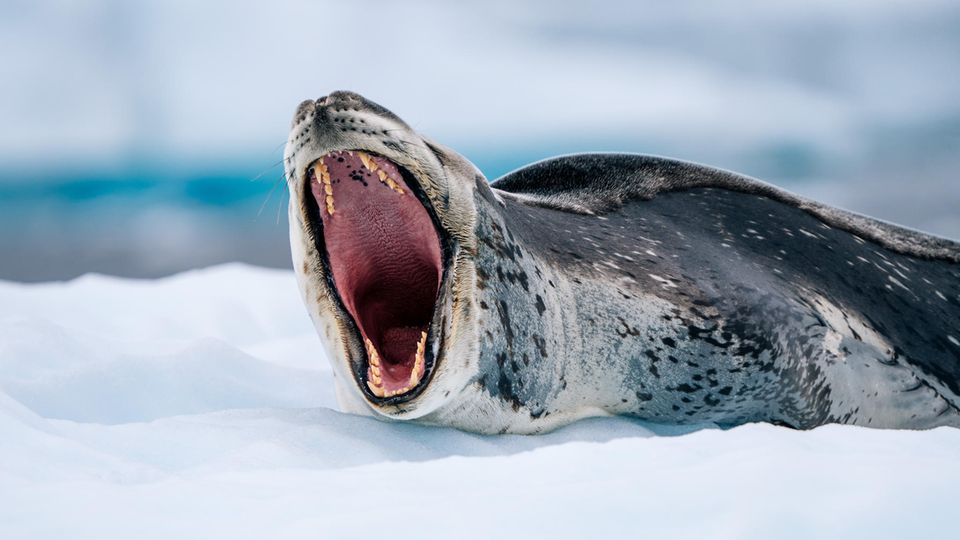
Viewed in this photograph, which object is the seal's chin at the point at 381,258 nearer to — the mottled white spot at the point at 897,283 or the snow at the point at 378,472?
the snow at the point at 378,472

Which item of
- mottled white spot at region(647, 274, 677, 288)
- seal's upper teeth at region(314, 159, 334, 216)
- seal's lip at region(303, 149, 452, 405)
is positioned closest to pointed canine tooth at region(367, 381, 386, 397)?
seal's lip at region(303, 149, 452, 405)

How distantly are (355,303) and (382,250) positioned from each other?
0.17 m

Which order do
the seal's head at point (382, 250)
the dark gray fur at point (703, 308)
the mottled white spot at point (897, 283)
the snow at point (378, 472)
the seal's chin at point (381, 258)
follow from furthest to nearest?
1. the mottled white spot at point (897, 283)
2. the dark gray fur at point (703, 308)
3. the seal's chin at point (381, 258)
4. the seal's head at point (382, 250)
5. the snow at point (378, 472)

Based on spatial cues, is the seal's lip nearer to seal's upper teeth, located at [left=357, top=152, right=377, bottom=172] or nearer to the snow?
seal's upper teeth, located at [left=357, top=152, right=377, bottom=172]

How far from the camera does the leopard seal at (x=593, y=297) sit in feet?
9.48

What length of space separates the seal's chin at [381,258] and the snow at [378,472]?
0.20 m

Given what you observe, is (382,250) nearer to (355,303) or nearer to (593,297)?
(355,303)

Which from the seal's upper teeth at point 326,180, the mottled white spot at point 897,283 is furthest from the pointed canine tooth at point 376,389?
the mottled white spot at point 897,283

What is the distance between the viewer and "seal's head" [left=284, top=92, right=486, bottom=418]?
9.25 ft

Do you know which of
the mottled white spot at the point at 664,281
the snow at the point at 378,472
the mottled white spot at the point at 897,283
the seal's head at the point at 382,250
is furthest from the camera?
the mottled white spot at the point at 897,283

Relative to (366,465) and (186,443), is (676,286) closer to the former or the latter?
(366,465)

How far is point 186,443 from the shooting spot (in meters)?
2.59

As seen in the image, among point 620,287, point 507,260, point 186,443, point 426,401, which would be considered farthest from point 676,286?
point 186,443

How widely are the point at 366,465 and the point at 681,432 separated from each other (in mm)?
1139
